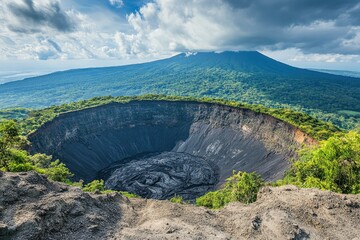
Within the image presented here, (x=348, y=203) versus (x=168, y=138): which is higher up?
(x=348, y=203)

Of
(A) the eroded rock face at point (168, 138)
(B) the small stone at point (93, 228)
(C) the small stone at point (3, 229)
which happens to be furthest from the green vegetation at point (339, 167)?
(A) the eroded rock face at point (168, 138)

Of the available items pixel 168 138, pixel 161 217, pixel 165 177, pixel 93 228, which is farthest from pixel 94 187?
pixel 168 138

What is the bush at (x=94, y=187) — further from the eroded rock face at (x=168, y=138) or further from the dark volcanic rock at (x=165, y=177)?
the eroded rock face at (x=168, y=138)

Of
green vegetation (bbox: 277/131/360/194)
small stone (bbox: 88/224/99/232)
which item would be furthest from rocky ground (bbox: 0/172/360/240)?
green vegetation (bbox: 277/131/360/194)

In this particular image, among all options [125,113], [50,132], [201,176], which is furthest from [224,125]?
[50,132]

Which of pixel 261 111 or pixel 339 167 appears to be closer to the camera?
pixel 339 167

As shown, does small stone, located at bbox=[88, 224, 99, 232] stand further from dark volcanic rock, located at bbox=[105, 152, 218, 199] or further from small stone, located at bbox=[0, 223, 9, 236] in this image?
dark volcanic rock, located at bbox=[105, 152, 218, 199]

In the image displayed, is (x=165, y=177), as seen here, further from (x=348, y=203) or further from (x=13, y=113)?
(x=13, y=113)
